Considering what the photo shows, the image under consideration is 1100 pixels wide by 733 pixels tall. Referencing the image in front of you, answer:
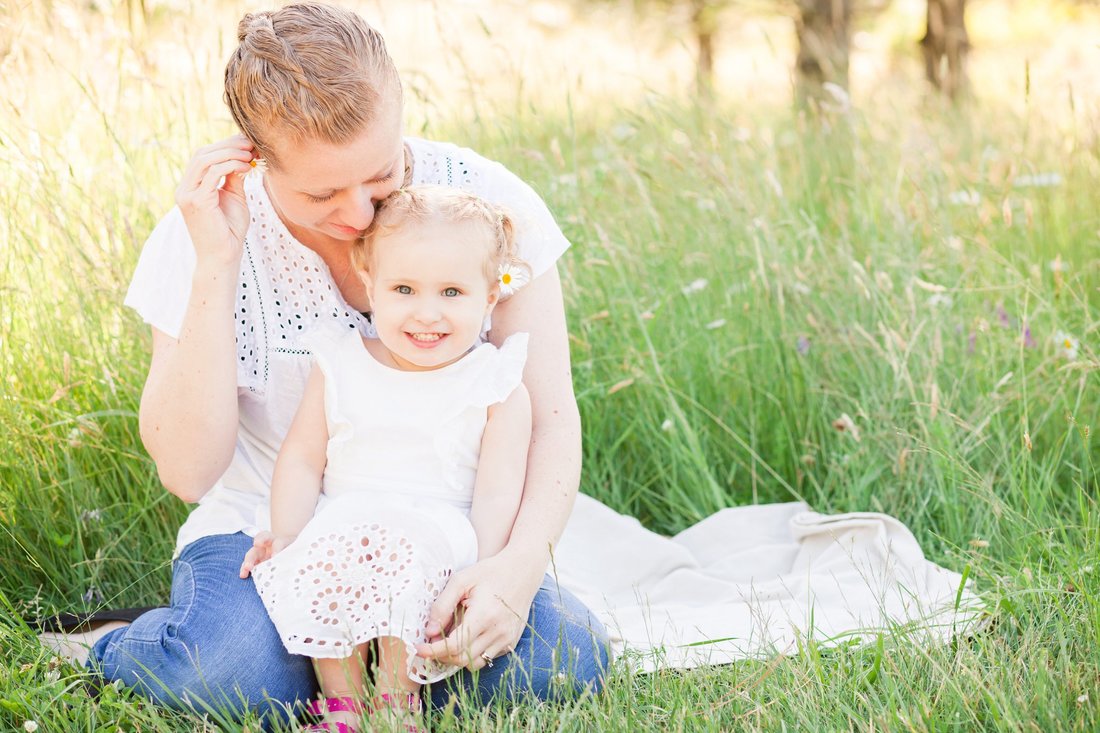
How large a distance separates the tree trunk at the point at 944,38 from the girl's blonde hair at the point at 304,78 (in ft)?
17.6

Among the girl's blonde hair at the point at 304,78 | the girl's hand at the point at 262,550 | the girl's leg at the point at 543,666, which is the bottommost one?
the girl's leg at the point at 543,666

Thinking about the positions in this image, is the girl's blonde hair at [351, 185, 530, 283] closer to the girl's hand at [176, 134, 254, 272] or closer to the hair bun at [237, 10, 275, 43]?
the girl's hand at [176, 134, 254, 272]

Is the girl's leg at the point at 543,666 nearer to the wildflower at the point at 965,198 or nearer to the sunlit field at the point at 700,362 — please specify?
the sunlit field at the point at 700,362

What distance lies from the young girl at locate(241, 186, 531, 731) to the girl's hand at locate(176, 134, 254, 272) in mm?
249

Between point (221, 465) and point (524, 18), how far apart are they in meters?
2.77

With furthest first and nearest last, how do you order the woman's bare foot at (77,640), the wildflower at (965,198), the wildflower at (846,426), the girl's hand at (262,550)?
the wildflower at (965,198), the wildflower at (846,426), the woman's bare foot at (77,640), the girl's hand at (262,550)

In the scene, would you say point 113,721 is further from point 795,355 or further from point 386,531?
point 795,355

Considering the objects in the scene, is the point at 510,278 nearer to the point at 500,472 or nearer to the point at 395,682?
the point at 500,472

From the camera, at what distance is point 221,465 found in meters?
2.14

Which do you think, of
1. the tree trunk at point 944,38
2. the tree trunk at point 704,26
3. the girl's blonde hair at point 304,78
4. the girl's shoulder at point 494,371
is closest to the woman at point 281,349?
the girl's blonde hair at point 304,78

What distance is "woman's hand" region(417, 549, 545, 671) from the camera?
71.1 inches

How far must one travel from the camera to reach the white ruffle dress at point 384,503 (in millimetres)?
1827

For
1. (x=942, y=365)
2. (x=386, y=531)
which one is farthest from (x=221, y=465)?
(x=942, y=365)

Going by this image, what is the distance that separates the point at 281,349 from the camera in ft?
7.39
